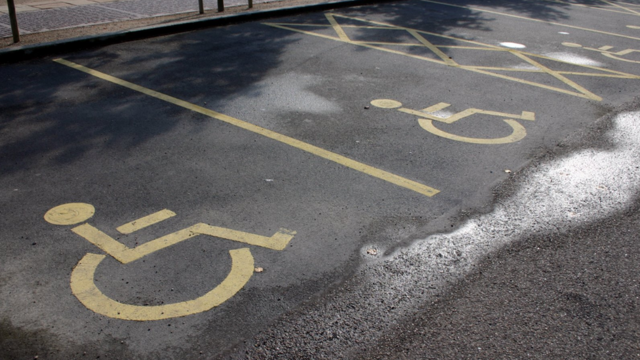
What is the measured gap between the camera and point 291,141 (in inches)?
240

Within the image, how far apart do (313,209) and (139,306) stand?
172cm

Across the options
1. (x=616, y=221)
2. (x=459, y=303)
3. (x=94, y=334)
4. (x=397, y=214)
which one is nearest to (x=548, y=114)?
(x=616, y=221)

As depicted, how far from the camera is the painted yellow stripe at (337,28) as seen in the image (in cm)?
1105

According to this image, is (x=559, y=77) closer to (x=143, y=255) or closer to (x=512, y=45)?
(x=512, y=45)

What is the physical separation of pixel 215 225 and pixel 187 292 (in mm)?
864

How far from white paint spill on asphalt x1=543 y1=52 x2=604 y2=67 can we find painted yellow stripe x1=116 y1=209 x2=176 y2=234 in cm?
823

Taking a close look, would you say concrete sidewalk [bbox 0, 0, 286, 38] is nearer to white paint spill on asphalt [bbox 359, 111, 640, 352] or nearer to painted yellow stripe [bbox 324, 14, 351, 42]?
painted yellow stripe [bbox 324, 14, 351, 42]

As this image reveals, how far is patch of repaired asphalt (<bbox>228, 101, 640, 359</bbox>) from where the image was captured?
3.25 meters

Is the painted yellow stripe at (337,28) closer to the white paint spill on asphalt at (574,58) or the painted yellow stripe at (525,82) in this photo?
the painted yellow stripe at (525,82)

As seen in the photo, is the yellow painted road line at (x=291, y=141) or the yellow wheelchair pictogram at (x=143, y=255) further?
the yellow painted road line at (x=291, y=141)

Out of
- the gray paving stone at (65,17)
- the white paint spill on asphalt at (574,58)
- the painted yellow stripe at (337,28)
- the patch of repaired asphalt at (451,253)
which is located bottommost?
the patch of repaired asphalt at (451,253)

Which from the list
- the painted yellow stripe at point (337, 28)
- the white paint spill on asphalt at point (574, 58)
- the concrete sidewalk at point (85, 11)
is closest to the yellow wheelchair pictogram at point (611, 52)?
the white paint spill on asphalt at point (574, 58)

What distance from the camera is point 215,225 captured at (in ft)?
14.5

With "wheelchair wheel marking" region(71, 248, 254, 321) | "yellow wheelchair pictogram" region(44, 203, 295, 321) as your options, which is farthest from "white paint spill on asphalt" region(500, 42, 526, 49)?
"wheelchair wheel marking" region(71, 248, 254, 321)
